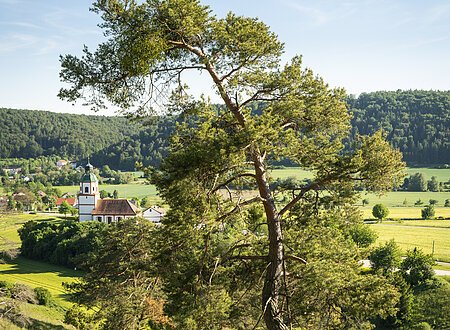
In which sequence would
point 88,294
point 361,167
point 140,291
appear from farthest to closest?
point 88,294 < point 140,291 < point 361,167

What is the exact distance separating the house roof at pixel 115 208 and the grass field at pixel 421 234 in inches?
1101

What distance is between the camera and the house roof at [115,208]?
5319cm

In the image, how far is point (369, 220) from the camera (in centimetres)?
5500

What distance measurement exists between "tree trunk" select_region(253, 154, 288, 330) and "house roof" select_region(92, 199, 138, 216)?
154ft

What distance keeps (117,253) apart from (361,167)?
11.4 m

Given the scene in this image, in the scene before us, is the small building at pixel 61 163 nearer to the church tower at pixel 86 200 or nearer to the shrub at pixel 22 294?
the church tower at pixel 86 200

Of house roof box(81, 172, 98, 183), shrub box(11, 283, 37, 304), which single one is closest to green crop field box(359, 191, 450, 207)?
house roof box(81, 172, 98, 183)

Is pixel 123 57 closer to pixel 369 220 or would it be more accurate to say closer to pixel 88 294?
pixel 88 294

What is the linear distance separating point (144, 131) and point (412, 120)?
50870 mm

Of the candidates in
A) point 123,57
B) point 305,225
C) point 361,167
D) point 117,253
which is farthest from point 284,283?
point 117,253

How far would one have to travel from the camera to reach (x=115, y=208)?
178ft

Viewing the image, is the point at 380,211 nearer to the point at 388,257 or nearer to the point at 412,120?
the point at 388,257

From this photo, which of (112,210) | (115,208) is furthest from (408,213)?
(112,210)

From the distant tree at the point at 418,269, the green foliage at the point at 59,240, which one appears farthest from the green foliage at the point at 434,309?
the green foliage at the point at 59,240
